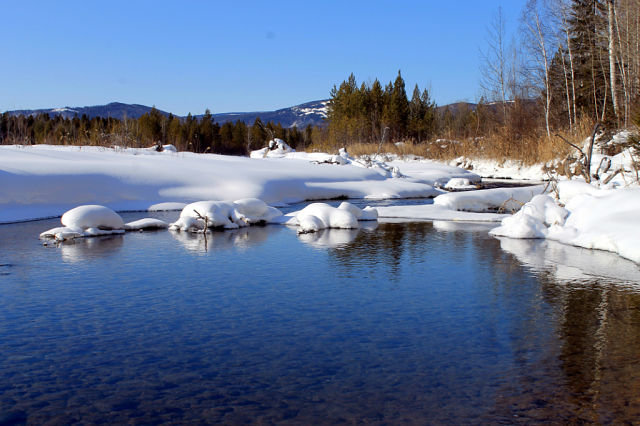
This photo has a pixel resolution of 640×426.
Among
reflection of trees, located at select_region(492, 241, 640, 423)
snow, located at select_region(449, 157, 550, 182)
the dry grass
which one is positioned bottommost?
reflection of trees, located at select_region(492, 241, 640, 423)

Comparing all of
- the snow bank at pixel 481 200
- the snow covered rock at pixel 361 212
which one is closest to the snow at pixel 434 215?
the snow covered rock at pixel 361 212

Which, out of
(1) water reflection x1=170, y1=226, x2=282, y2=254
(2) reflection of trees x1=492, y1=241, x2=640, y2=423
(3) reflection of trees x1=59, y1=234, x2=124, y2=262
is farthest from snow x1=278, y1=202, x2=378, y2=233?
(2) reflection of trees x1=492, y1=241, x2=640, y2=423

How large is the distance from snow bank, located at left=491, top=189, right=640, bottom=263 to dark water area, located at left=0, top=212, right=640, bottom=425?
0.31m

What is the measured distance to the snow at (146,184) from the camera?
9.95m

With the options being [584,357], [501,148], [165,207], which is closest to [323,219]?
[165,207]

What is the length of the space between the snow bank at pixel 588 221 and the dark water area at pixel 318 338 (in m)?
0.31

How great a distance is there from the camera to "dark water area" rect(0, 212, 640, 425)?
2.51 meters

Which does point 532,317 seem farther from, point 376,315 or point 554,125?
point 554,125

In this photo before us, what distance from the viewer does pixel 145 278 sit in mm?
5000

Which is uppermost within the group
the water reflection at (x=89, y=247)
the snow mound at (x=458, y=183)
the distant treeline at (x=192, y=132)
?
the distant treeline at (x=192, y=132)

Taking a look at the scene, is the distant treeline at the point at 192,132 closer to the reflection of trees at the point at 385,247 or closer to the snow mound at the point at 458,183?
the snow mound at the point at 458,183

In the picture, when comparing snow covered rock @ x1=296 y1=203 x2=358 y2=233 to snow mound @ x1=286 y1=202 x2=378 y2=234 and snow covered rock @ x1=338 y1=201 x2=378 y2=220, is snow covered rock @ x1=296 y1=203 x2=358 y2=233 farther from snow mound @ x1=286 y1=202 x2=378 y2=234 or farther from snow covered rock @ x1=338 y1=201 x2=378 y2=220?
snow covered rock @ x1=338 y1=201 x2=378 y2=220

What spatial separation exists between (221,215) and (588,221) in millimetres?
5154

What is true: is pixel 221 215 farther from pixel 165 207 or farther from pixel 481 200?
pixel 481 200
